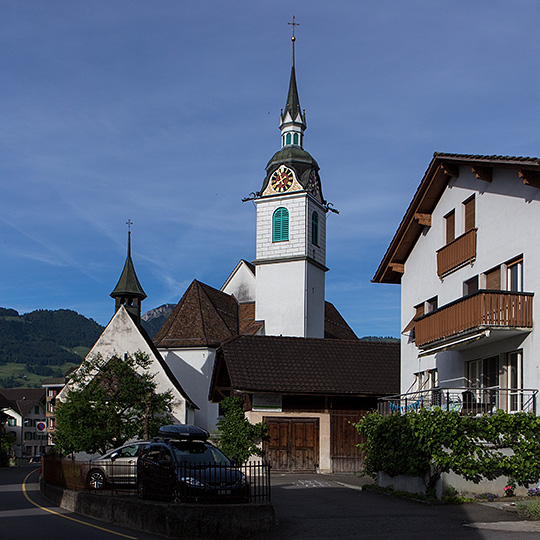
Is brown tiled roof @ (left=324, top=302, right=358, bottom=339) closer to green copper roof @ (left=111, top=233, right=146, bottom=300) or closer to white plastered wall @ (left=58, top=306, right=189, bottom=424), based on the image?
green copper roof @ (left=111, top=233, right=146, bottom=300)

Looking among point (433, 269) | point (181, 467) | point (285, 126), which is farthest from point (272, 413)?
point (285, 126)

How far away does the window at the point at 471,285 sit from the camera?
22.9 m

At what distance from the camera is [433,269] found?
86.6 feet

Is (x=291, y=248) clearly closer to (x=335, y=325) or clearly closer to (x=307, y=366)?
(x=335, y=325)

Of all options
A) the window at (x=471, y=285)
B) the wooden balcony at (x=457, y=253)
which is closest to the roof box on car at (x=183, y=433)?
the window at (x=471, y=285)

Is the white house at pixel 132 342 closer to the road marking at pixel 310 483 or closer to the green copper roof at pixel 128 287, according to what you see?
the green copper roof at pixel 128 287

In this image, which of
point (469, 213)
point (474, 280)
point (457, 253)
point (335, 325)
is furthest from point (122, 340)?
point (474, 280)

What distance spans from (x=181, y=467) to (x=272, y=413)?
1468 cm

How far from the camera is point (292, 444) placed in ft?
101

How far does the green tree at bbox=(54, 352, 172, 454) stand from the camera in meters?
38.2

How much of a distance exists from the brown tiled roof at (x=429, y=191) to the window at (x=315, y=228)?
27791 mm

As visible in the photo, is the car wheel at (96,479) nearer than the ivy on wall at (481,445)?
No

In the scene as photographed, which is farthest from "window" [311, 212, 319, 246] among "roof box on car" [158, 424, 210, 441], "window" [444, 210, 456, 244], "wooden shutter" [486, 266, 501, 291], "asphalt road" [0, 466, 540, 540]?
"roof box on car" [158, 424, 210, 441]

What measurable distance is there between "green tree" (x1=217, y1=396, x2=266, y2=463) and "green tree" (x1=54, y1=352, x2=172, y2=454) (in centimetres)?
951
